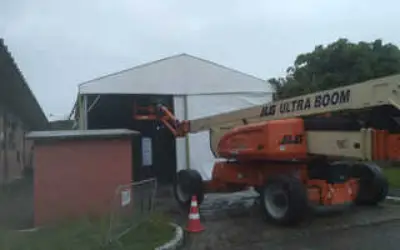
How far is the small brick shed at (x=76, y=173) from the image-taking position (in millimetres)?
10234

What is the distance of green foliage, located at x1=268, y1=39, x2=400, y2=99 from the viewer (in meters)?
27.8

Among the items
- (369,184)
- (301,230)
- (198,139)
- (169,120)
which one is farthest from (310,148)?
(198,139)

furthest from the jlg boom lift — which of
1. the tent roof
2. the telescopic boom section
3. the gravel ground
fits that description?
the tent roof

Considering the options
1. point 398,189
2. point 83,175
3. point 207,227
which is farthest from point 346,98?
point 398,189

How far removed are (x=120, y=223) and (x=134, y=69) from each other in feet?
33.4

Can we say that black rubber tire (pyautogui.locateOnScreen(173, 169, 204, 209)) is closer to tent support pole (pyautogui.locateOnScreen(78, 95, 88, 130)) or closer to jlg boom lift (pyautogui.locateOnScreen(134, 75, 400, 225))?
jlg boom lift (pyautogui.locateOnScreen(134, 75, 400, 225))

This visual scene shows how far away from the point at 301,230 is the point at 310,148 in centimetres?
166

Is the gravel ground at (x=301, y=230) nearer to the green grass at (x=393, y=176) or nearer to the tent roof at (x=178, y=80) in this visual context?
the green grass at (x=393, y=176)

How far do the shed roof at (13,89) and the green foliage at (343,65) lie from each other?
1275 cm

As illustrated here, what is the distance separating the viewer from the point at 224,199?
15344 millimetres

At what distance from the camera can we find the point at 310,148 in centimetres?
1037

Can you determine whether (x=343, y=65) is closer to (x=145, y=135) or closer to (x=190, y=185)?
(x=145, y=135)

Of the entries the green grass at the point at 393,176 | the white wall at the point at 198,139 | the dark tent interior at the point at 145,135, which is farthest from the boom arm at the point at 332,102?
the dark tent interior at the point at 145,135

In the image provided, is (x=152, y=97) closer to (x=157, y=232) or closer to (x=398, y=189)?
(x=398, y=189)
